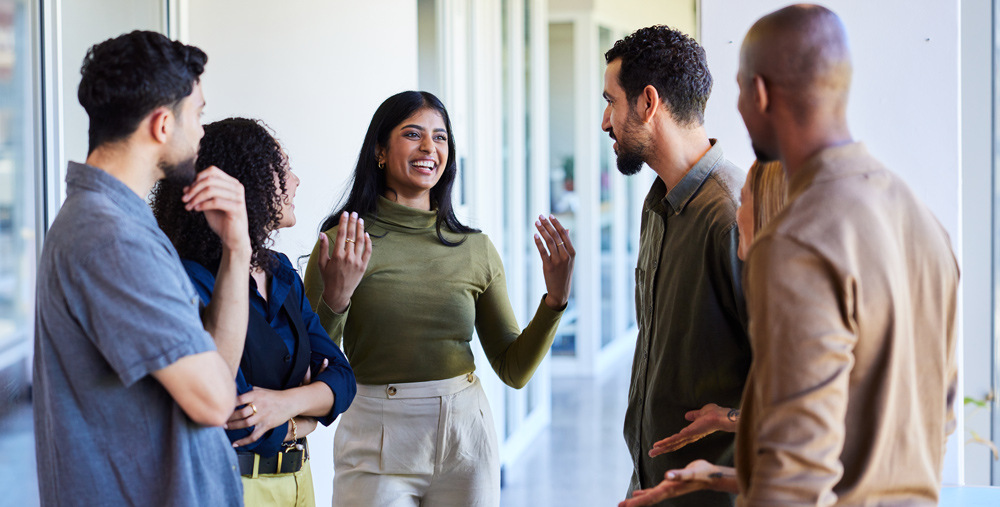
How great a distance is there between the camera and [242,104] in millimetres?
2879

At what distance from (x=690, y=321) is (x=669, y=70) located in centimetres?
58

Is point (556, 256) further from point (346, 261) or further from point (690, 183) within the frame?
point (346, 261)

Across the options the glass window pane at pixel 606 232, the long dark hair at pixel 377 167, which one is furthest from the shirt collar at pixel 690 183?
the glass window pane at pixel 606 232

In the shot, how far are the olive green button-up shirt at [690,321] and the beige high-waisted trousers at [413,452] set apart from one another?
41 cm

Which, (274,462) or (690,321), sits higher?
(690,321)

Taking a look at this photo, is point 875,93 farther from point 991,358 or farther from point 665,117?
point 991,358

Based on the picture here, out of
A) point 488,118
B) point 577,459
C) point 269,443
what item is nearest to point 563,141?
point 488,118

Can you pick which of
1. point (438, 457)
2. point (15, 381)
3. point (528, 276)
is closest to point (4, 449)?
point (15, 381)

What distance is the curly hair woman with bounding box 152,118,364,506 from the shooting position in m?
1.50

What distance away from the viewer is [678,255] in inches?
68.9

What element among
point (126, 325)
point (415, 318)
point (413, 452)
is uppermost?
point (126, 325)

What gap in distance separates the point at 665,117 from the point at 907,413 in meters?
1.04

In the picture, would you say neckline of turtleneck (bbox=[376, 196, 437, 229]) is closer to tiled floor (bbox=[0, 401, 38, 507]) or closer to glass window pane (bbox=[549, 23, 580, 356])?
tiled floor (bbox=[0, 401, 38, 507])

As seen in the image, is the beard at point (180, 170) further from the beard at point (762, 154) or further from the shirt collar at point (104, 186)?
the beard at point (762, 154)
